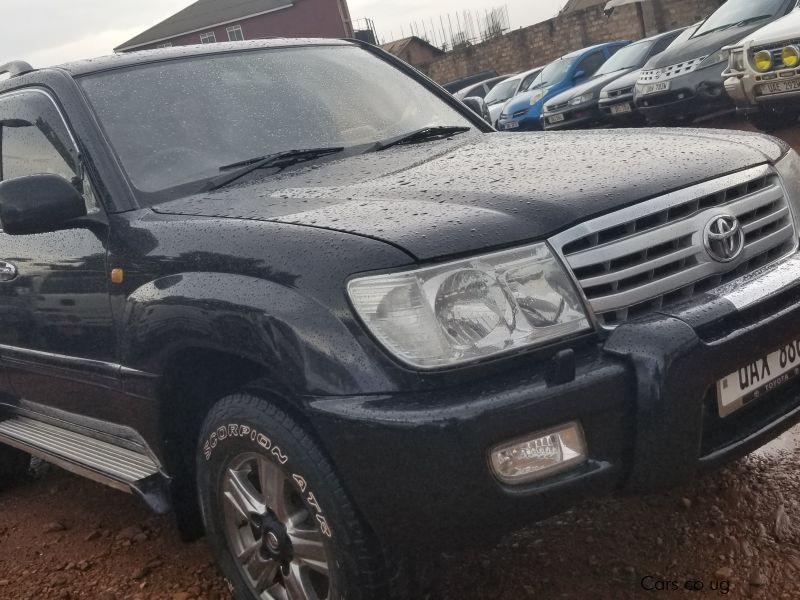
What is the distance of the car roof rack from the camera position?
346cm

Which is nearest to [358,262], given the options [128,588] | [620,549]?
[620,549]

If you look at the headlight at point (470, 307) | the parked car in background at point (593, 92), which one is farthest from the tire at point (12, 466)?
the parked car in background at point (593, 92)

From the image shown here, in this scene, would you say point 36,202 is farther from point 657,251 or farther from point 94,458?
point 657,251

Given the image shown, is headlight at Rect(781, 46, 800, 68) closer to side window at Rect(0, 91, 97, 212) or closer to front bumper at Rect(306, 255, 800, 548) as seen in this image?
front bumper at Rect(306, 255, 800, 548)

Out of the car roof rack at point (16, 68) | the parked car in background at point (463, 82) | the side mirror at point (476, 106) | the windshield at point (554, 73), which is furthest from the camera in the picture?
the parked car in background at point (463, 82)

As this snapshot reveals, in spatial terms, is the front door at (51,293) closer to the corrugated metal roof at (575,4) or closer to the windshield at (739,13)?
the windshield at (739,13)

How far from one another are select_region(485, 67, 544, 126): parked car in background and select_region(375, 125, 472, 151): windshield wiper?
1634 cm

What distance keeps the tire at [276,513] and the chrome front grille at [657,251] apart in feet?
2.53

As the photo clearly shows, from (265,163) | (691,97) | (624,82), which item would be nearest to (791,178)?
(265,163)

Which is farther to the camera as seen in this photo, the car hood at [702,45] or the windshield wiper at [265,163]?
the car hood at [702,45]

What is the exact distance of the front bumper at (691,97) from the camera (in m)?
9.94

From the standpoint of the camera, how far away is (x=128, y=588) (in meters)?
3.09

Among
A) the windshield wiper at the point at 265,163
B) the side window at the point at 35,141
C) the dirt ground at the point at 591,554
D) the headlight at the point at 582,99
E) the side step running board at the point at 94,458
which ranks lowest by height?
the dirt ground at the point at 591,554

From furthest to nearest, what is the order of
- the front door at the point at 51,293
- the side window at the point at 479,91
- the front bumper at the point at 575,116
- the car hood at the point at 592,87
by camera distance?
the side window at the point at 479,91 < the car hood at the point at 592,87 < the front bumper at the point at 575,116 < the front door at the point at 51,293
